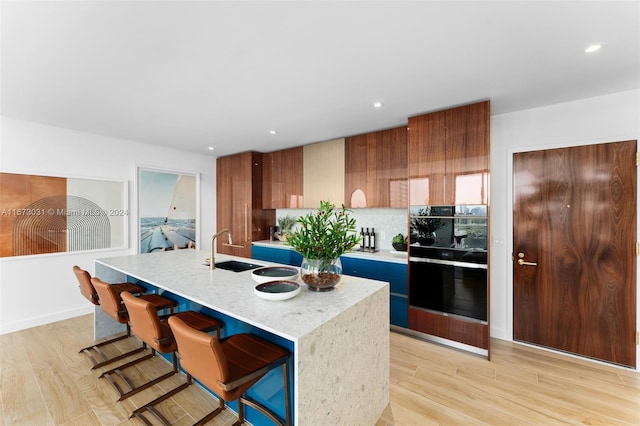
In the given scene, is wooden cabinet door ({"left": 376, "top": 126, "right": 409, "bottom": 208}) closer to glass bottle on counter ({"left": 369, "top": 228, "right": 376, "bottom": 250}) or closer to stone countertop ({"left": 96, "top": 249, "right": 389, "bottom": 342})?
glass bottle on counter ({"left": 369, "top": 228, "right": 376, "bottom": 250})

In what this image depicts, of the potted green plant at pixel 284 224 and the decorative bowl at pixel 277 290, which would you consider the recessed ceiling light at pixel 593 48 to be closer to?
the decorative bowl at pixel 277 290

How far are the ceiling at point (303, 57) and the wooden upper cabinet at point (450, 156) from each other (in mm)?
166

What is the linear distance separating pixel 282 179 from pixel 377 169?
6.10 ft

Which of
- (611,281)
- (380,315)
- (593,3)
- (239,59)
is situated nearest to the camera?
(593,3)

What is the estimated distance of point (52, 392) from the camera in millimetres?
2197

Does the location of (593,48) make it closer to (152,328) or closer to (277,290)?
(277,290)

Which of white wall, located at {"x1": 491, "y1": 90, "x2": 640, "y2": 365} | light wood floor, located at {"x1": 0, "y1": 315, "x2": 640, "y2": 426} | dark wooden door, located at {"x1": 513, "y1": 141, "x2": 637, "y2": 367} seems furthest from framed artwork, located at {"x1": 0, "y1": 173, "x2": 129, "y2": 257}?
dark wooden door, located at {"x1": 513, "y1": 141, "x2": 637, "y2": 367}

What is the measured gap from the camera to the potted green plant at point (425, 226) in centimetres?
298

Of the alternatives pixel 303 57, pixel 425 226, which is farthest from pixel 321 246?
pixel 425 226

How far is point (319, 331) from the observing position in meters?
1.30

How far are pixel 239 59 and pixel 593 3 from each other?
2158mm

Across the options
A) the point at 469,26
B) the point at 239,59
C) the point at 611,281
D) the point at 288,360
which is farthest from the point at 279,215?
the point at 611,281

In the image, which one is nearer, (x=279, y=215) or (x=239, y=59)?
(x=239, y=59)

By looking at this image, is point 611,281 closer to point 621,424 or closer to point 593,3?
point 621,424
